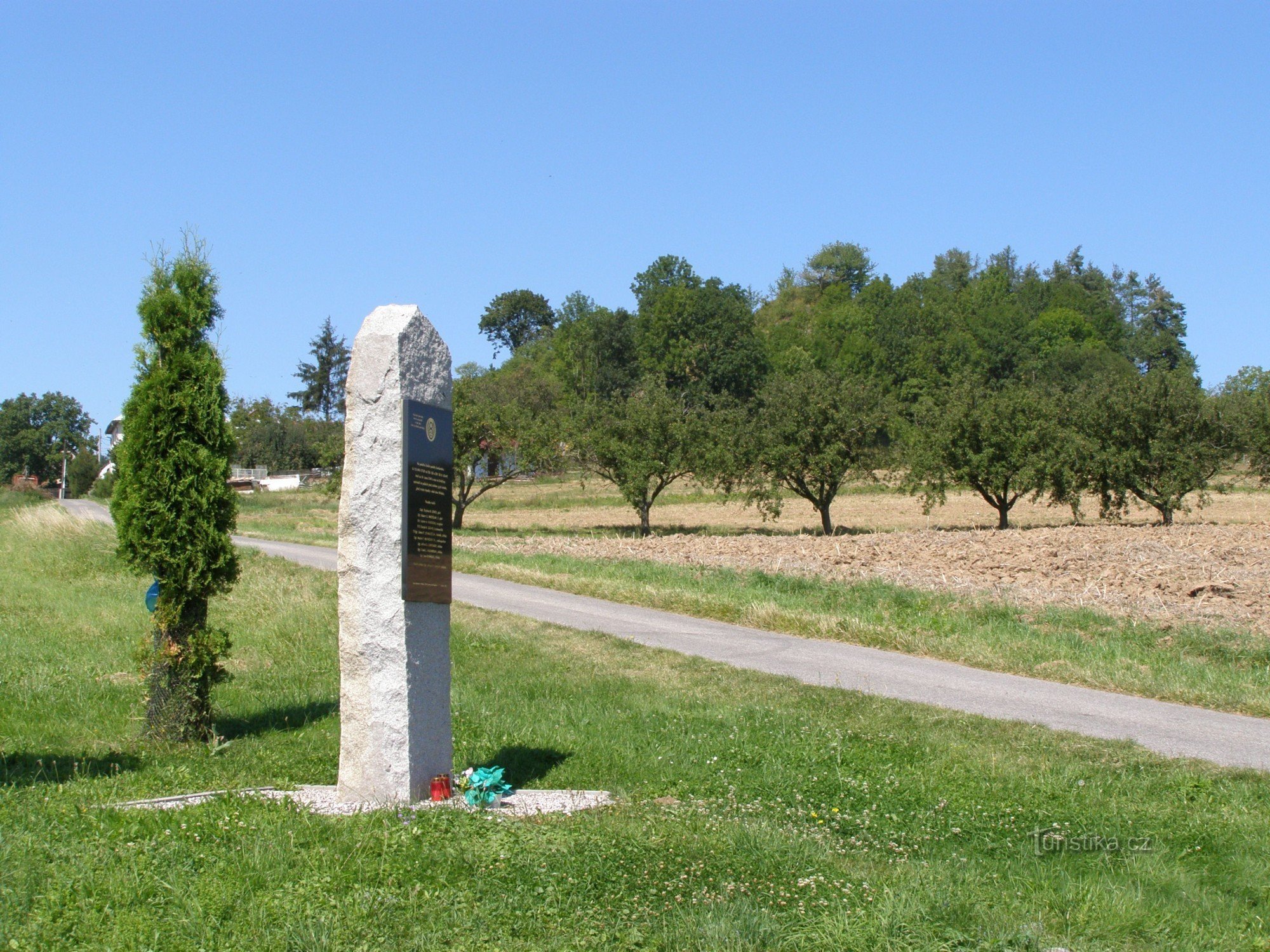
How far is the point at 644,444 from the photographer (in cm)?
3997

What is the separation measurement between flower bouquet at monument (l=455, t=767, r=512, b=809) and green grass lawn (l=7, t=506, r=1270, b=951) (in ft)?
1.61

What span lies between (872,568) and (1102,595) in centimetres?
641

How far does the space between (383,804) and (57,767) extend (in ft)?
8.61

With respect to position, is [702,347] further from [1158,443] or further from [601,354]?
[1158,443]

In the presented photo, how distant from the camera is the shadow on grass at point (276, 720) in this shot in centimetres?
944

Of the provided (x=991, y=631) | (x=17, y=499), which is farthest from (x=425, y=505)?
(x=17, y=499)

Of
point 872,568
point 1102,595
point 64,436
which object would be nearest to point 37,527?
point 872,568

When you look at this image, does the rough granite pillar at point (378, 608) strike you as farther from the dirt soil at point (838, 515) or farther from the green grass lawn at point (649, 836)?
the dirt soil at point (838, 515)

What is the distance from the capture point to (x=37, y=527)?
1390 inches

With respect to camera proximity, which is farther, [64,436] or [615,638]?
[64,436]

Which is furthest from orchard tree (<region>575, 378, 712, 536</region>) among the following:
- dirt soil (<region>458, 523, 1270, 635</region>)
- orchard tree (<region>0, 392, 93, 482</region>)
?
orchard tree (<region>0, 392, 93, 482</region>)

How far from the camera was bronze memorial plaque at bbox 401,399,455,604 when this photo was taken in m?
6.79

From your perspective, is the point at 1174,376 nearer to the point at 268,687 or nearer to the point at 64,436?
the point at 268,687

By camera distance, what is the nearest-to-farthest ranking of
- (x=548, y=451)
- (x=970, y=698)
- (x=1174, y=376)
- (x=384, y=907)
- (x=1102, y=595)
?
(x=384, y=907), (x=970, y=698), (x=1102, y=595), (x=1174, y=376), (x=548, y=451)
